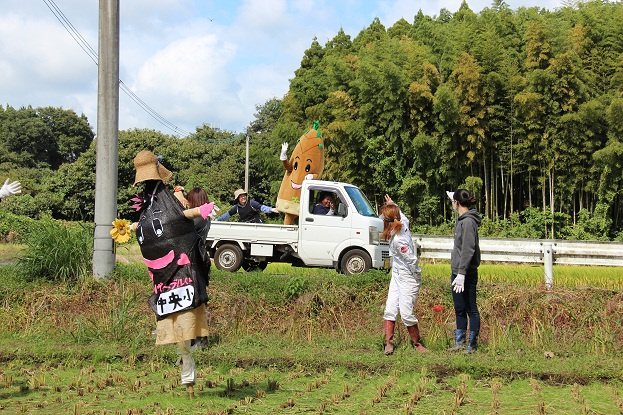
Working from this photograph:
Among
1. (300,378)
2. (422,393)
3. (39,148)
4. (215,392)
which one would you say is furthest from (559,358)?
(39,148)

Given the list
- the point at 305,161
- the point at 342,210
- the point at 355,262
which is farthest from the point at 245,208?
the point at 355,262

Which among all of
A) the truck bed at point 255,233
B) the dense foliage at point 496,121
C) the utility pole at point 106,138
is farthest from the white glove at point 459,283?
the dense foliage at point 496,121

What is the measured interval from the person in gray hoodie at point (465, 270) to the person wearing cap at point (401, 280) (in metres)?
0.43

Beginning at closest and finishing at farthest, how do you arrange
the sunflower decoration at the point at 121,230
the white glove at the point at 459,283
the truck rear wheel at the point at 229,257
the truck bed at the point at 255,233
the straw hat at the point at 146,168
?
the straw hat at the point at 146,168 < the sunflower decoration at the point at 121,230 < the white glove at the point at 459,283 < the truck bed at the point at 255,233 < the truck rear wheel at the point at 229,257

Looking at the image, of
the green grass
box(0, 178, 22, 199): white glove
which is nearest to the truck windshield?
the green grass

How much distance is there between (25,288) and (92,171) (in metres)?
27.1

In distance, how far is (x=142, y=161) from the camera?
18.4 ft

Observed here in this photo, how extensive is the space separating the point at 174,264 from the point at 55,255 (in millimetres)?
4218

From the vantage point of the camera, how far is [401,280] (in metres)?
7.25

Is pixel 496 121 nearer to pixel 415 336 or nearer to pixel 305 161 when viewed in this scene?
pixel 305 161

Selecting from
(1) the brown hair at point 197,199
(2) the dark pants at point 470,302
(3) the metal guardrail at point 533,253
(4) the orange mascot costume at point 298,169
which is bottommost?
(2) the dark pants at point 470,302

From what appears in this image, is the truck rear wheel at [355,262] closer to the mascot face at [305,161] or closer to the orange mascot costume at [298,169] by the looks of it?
the orange mascot costume at [298,169]

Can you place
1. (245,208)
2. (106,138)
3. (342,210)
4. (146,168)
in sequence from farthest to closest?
(245,208) → (342,210) → (106,138) → (146,168)

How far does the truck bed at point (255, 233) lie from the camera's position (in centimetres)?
1205
